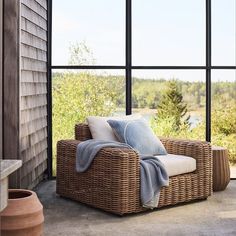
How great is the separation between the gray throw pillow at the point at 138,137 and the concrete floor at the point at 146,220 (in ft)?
1.84

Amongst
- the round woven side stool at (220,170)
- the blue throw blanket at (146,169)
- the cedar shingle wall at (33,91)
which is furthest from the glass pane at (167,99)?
the blue throw blanket at (146,169)

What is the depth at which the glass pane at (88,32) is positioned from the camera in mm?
5762

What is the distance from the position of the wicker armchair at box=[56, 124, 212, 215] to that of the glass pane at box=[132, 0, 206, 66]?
1.14 meters

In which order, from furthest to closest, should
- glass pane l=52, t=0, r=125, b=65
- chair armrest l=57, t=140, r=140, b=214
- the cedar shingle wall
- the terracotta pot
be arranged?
glass pane l=52, t=0, r=125, b=65 < the cedar shingle wall < chair armrest l=57, t=140, r=140, b=214 < the terracotta pot

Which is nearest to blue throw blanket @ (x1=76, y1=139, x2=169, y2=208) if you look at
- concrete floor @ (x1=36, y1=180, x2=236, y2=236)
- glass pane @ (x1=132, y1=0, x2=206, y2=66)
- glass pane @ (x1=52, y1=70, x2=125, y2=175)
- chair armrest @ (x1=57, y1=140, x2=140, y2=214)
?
chair armrest @ (x1=57, y1=140, x2=140, y2=214)

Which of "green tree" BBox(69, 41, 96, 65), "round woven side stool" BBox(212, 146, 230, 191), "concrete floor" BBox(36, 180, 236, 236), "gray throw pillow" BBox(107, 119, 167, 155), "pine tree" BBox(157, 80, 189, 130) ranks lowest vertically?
"concrete floor" BBox(36, 180, 236, 236)

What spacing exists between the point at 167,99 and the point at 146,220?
2.03 metres

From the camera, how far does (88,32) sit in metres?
5.80

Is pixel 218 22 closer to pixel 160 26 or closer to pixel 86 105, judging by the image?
pixel 160 26

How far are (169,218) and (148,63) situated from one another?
2.13 metres

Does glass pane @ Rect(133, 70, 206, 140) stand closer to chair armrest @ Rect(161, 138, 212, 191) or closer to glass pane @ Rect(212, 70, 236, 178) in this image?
glass pane @ Rect(212, 70, 236, 178)

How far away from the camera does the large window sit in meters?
5.81

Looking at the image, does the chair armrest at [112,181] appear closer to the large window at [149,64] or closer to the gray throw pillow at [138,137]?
the gray throw pillow at [138,137]

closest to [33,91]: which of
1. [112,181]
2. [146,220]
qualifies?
[112,181]
